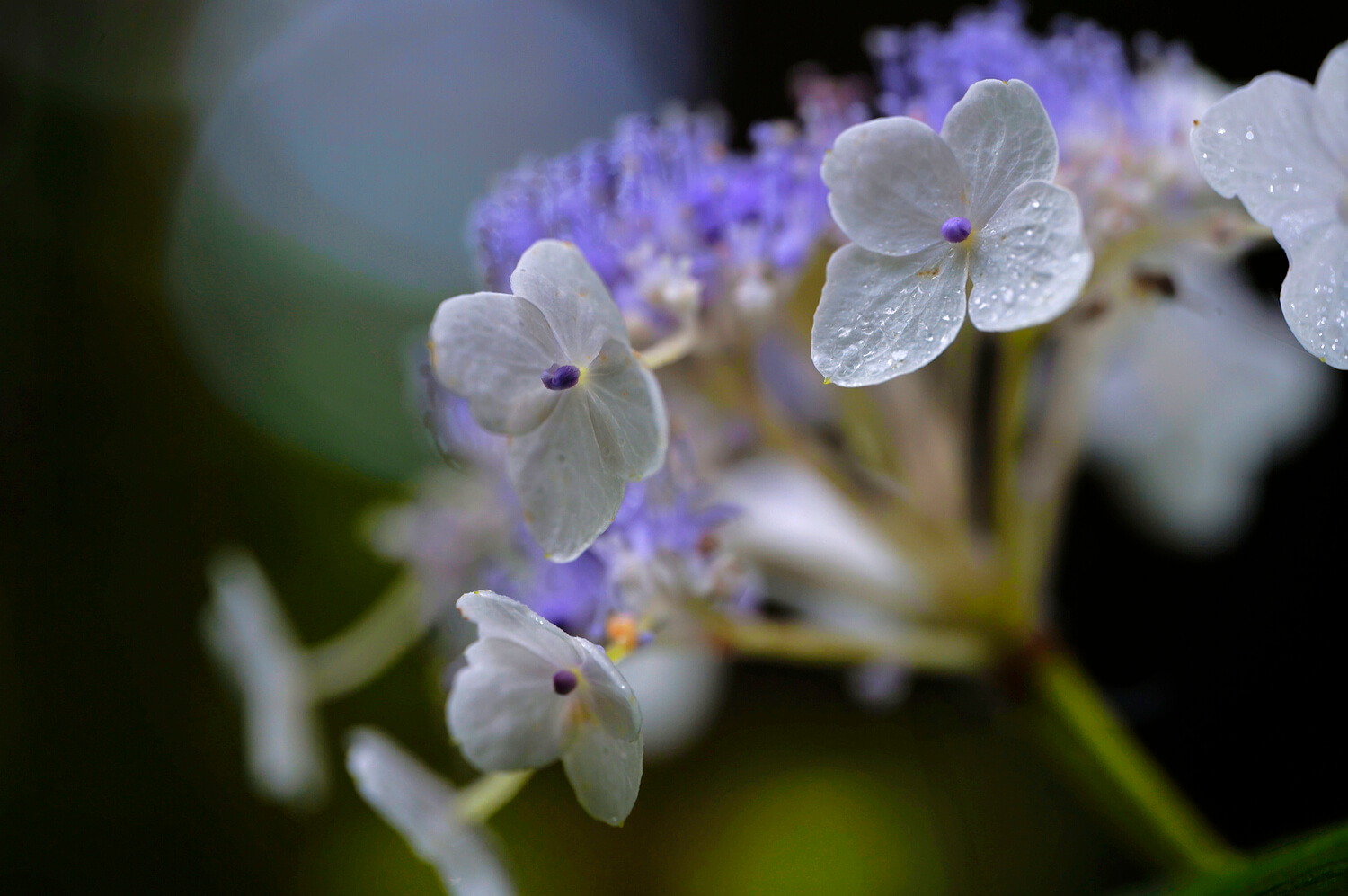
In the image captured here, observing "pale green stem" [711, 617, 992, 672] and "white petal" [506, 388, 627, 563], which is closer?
"white petal" [506, 388, 627, 563]

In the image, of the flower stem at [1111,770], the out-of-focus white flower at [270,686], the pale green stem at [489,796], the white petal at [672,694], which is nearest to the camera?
the pale green stem at [489,796]

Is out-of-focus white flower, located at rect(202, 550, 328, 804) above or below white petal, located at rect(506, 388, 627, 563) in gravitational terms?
below

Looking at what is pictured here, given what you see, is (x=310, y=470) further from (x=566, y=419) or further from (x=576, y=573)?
(x=566, y=419)

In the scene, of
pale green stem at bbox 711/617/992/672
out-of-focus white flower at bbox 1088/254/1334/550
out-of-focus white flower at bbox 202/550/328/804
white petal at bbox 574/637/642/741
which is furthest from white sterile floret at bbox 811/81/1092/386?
out-of-focus white flower at bbox 202/550/328/804

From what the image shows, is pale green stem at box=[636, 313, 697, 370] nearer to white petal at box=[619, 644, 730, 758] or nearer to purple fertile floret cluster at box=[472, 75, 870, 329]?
purple fertile floret cluster at box=[472, 75, 870, 329]

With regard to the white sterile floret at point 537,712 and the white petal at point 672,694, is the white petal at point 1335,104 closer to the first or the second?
the white sterile floret at point 537,712

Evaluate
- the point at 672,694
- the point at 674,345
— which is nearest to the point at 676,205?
the point at 674,345

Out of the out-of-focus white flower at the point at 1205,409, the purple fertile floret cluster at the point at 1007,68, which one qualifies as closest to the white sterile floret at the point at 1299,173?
the purple fertile floret cluster at the point at 1007,68

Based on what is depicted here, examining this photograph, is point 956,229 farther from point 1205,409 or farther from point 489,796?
point 1205,409
